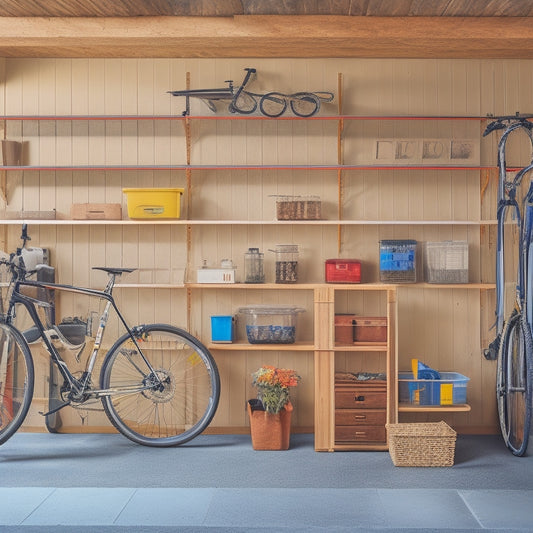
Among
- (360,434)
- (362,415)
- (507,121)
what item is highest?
(507,121)

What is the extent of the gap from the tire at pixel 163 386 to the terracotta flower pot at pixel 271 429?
33 cm

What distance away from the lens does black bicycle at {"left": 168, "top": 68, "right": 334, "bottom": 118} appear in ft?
17.7

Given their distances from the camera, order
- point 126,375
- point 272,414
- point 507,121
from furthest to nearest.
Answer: point 126,375 < point 507,121 < point 272,414

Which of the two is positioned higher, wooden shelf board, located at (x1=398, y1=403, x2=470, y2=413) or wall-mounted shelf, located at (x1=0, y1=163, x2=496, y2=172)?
wall-mounted shelf, located at (x1=0, y1=163, x2=496, y2=172)

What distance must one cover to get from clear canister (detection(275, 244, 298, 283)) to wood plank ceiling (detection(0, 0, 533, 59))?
1499mm

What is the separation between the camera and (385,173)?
5707 mm

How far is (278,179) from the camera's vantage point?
18.8 ft

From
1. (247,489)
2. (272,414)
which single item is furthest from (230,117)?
(247,489)

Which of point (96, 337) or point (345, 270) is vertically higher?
point (345, 270)

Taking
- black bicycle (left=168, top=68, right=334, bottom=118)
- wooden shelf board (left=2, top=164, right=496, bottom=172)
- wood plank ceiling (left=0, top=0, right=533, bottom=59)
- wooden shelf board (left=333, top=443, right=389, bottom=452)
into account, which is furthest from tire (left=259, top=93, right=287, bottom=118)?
wooden shelf board (left=333, top=443, right=389, bottom=452)

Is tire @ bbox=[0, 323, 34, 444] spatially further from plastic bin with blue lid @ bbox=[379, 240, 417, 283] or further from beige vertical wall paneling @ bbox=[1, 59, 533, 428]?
plastic bin with blue lid @ bbox=[379, 240, 417, 283]

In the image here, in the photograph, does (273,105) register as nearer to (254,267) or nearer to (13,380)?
(254,267)

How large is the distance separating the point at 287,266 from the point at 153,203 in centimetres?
105

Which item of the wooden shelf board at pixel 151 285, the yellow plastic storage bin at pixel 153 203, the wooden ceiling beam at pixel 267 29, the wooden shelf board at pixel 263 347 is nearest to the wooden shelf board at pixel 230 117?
the yellow plastic storage bin at pixel 153 203
